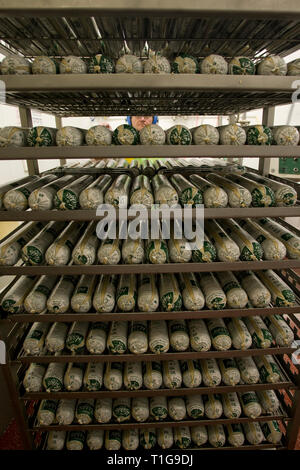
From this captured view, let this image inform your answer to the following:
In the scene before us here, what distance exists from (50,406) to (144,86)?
1.48 metres

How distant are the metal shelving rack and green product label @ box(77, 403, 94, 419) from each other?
0.27 feet

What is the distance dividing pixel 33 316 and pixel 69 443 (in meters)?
0.78

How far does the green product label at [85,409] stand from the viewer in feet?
4.46

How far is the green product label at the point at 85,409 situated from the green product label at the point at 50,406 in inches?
4.9

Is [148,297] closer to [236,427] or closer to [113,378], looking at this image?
[113,378]

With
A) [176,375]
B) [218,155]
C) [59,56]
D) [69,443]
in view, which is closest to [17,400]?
[69,443]

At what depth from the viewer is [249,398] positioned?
1400 millimetres

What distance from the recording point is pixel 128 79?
0.88 meters

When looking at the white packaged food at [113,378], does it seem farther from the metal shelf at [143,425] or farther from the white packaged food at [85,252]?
the white packaged food at [85,252]

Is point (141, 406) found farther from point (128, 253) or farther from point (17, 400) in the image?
point (128, 253)

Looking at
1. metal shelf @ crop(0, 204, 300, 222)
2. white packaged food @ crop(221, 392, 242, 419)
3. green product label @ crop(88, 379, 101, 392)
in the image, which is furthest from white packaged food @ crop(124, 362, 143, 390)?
metal shelf @ crop(0, 204, 300, 222)

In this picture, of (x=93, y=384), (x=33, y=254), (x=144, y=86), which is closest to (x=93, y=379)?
(x=93, y=384)

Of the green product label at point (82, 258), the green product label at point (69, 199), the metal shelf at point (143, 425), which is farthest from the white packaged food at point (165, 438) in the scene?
the green product label at point (69, 199)

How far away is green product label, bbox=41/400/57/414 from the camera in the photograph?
1372 millimetres
